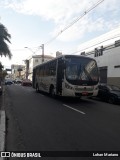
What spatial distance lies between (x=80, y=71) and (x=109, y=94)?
13.9 feet

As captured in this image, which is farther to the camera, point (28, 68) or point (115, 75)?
point (28, 68)

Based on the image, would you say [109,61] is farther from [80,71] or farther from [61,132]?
[61,132]

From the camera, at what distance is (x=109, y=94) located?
21.9 metres

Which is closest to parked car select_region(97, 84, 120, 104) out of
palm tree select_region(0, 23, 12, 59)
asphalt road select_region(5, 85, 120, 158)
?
asphalt road select_region(5, 85, 120, 158)

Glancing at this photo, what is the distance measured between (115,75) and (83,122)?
22.5 metres

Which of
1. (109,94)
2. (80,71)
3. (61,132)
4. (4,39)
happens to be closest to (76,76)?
(80,71)

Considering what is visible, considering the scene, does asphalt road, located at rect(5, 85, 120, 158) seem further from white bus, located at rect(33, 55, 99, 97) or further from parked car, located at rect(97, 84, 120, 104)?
parked car, located at rect(97, 84, 120, 104)

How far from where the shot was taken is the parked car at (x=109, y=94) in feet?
69.3

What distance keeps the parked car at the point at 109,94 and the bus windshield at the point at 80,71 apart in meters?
2.73

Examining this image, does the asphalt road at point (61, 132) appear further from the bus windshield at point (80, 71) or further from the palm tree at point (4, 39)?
the palm tree at point (4, 39)

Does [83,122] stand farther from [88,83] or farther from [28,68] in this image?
[28,68]

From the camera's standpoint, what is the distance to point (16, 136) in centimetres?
888

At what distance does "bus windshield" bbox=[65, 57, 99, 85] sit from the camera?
18.7 meters

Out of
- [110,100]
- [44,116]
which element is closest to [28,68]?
[110,100]
